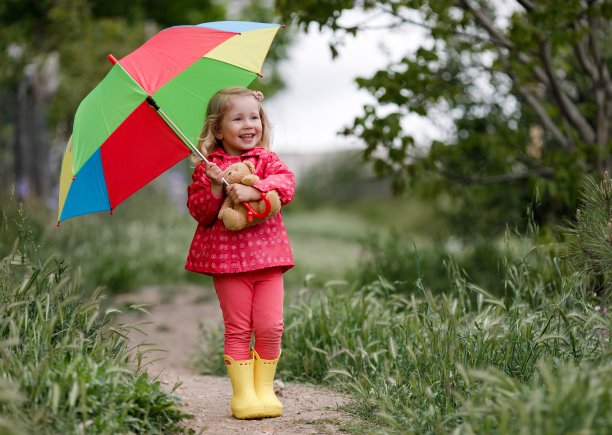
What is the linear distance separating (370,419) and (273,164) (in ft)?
3.69

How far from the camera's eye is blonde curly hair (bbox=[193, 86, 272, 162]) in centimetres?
349

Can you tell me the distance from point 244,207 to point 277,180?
0.19m

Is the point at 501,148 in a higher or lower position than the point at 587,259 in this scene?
higher

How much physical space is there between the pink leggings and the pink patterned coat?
0.09 m

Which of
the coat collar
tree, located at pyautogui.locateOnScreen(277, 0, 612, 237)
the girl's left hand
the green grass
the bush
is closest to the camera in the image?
the green grass

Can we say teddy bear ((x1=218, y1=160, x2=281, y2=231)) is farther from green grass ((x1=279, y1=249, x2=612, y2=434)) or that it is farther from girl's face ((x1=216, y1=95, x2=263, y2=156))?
green grass ((x1=279, y1=249, x2=612, y2=434))

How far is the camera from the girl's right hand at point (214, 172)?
10.9ft

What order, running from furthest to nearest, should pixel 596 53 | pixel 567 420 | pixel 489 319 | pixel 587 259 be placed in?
pixel 596 53, pixel 489 319, pixel 587 259, pixel 567 420

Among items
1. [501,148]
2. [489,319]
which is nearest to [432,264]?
[501,148]

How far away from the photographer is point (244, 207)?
3.29 meters

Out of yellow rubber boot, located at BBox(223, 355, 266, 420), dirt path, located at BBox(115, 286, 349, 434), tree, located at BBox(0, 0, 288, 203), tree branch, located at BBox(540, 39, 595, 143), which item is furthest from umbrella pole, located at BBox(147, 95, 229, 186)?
tree, located at BBox(0, 0, 288, 203)

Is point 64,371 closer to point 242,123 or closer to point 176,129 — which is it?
point 176,129

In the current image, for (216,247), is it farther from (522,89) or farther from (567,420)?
(522,89)

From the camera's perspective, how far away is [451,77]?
7.63 m
